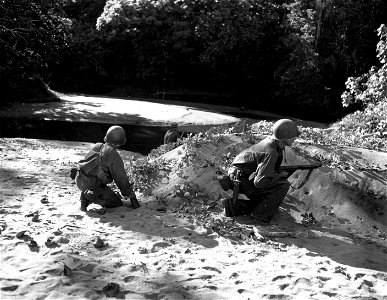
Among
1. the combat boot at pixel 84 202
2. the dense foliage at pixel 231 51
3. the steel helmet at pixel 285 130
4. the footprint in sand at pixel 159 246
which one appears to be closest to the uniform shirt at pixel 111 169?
the combat boot at pixel 84 202

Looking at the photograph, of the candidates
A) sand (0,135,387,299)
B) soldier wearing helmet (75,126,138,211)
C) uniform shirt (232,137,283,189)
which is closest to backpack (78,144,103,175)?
soldier wearing helmet (75,126,138,211)

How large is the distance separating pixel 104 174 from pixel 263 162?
194cm

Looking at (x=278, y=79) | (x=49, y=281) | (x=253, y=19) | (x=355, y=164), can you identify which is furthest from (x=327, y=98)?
(x=49, y=281)

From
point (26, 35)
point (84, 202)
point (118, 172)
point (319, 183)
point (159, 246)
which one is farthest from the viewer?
point (26, 35)

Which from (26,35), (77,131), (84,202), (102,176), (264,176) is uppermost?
(26,35)

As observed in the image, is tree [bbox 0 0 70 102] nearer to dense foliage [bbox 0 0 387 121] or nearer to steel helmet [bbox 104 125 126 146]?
dense foliage [bbox 0 0 387 121]

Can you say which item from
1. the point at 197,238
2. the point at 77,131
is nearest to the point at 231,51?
the point at 77,131

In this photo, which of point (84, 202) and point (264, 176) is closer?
point (264, 176)

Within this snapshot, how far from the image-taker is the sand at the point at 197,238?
388 centimetres

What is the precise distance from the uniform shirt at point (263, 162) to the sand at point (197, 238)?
59 cm

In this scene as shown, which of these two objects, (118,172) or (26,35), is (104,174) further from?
(26,35)

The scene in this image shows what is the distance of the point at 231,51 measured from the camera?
89.1 feet

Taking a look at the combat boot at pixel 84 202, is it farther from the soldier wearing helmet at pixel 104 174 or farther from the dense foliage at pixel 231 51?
the dense foliage at pixel 231 51

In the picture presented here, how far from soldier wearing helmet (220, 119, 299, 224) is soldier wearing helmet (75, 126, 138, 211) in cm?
125
